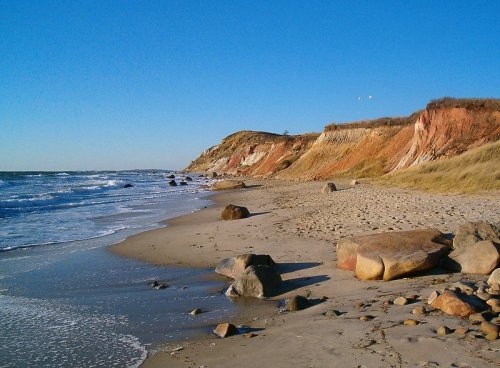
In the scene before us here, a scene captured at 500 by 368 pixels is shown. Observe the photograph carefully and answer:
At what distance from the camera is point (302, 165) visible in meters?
43.9

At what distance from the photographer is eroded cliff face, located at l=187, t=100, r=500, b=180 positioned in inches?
930

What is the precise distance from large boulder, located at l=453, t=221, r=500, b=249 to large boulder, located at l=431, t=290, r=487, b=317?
2.50 metres

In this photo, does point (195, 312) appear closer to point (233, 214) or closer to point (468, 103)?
point (233, 214)

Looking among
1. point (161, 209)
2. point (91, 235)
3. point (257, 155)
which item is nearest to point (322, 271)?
point (91, 235)

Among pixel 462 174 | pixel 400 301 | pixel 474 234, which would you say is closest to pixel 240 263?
pixel 400 301

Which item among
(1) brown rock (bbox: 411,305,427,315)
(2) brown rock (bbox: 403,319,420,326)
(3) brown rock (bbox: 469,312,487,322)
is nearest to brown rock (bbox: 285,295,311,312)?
(1) brown rock (bbox: 411,305,427,315)

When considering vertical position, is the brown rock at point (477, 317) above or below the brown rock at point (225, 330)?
above

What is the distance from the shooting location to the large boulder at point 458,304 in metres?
4.91

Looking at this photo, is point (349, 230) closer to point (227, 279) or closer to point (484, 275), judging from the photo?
point (227, 279)

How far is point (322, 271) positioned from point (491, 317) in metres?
3.68

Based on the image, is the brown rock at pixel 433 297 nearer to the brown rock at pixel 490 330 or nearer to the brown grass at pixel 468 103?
the brown rock at pixel 490 330

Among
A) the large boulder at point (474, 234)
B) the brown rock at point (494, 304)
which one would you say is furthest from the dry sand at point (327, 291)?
the large boulder at point (474, 234)

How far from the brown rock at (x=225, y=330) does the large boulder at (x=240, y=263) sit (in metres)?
2.60

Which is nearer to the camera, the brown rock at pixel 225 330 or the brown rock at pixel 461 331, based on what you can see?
the brown rock at pixel 461 331
